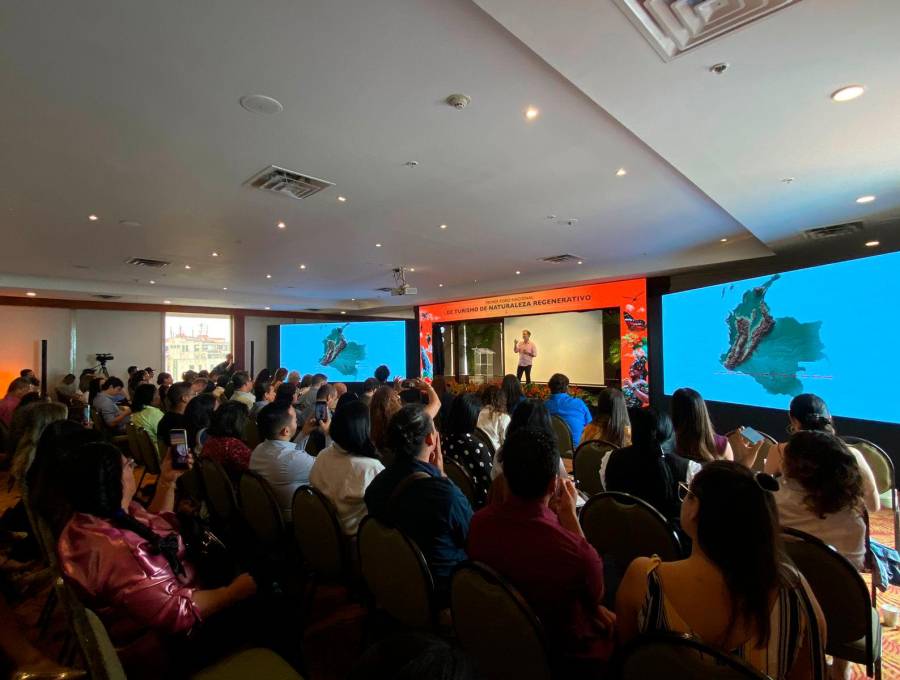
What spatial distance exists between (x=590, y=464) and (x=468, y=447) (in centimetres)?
96

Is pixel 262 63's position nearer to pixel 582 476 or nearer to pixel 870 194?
pixel 582 476

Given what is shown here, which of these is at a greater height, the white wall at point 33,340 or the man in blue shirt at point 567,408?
the white wall at point 33,340

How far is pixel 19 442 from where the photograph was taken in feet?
10.4

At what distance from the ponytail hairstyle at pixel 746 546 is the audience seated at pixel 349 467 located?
5.54 ft

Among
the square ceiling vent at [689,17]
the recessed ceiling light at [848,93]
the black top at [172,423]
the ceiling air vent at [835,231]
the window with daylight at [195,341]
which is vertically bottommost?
the black top at [172,423]

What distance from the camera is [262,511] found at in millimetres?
2576

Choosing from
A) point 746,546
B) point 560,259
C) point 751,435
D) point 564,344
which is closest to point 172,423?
point 746,546

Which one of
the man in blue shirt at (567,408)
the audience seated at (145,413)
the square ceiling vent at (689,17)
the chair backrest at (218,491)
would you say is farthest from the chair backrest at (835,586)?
the audience seated at (145,413)

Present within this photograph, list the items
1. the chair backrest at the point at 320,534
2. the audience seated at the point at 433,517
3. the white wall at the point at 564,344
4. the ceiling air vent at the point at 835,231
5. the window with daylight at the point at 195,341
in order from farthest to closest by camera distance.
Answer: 1. the window with daylight at the point at 195,341
2. the white wall at the point at 564,344
3. the ceiling air vent at the point at 835,231
4. the chair backrest at the point at 320,534
5. the audience seated at the point at 433,517

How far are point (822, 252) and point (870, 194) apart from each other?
2.60 meters

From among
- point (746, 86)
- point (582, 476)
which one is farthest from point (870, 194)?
point (582, 476)

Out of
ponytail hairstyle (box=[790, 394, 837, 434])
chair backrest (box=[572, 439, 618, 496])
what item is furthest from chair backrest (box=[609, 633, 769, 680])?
ponytail hairstyle (box=[790, 394, 837, 434])

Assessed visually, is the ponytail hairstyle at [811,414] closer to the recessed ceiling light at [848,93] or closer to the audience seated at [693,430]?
the audience seated at [693,430]

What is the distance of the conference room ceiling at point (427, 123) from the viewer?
7.59ft
